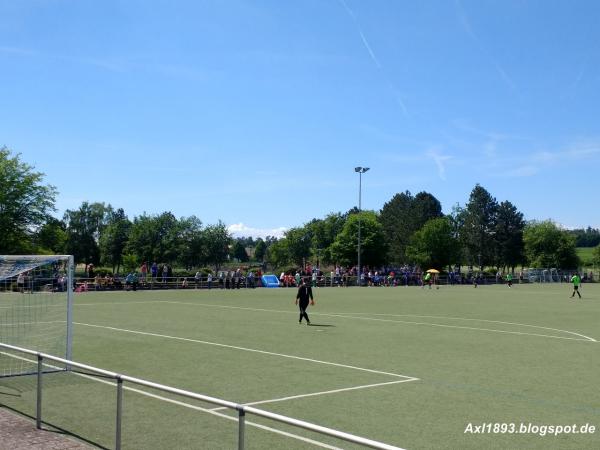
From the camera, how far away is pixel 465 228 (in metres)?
128

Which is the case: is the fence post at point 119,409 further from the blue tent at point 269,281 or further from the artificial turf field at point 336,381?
the blue tent at point 269,281

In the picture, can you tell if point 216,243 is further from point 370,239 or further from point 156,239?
point 370,239

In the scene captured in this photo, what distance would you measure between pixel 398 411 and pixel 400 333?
10393mm

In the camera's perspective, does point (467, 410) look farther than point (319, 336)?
No

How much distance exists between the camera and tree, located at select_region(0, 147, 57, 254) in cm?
6075

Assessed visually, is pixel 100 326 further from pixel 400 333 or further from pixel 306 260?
pixel 306 260

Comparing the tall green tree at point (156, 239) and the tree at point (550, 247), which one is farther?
the tree at point (550, 247)

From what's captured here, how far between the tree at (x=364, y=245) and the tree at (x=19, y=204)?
5322 cm

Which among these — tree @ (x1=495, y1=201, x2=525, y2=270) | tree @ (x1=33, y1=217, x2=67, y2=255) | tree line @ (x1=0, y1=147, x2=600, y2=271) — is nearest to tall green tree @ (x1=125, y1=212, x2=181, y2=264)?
tree line @ (x1=0, y1=147, x2=600, y2=271)

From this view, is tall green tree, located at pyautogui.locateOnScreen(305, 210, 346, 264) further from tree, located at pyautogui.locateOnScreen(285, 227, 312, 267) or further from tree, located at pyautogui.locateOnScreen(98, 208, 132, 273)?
tree, located at pyautogui.locateOnScreen(98, 208, 132, 273)

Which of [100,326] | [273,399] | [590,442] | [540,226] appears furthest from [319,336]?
[540,226]

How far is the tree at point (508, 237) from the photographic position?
4879 inches

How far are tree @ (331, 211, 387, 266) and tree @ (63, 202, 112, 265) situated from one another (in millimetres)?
52735

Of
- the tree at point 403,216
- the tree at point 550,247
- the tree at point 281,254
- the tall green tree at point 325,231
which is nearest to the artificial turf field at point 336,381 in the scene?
the tree at point 550,247
